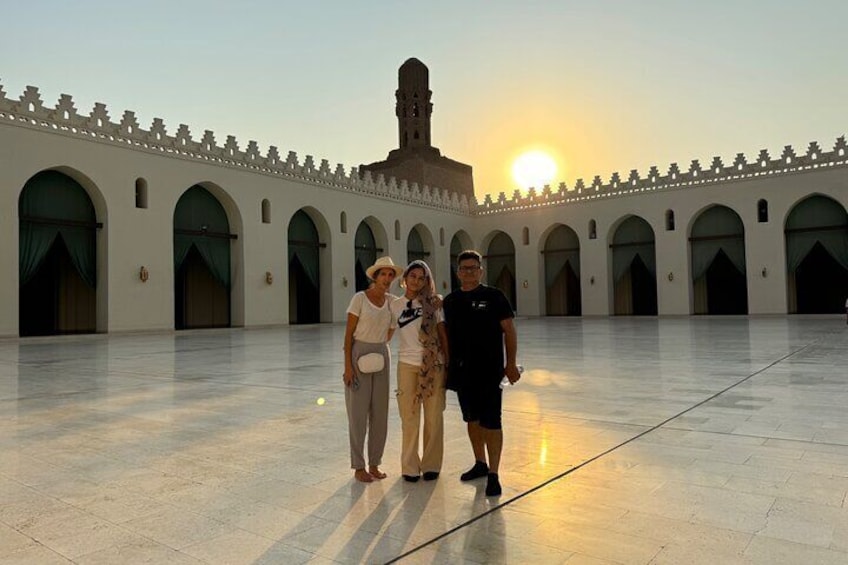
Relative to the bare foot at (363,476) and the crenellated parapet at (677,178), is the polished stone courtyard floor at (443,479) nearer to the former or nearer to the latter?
the bare foot at (363,476)

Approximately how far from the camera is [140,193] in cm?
2256

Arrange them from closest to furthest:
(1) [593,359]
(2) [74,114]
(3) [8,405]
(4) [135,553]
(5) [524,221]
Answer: (4) [135,553], (3) [8,405], (1) [593,359], (2) [74,114], (5) [524,221]

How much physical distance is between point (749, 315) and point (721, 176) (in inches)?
262

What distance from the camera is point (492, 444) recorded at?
3.93m

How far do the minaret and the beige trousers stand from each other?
44.3 metres

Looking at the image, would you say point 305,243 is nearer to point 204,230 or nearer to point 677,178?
point 204,230

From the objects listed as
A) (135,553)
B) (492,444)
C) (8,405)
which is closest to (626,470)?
(492,444)

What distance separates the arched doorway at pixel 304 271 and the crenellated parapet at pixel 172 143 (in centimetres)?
213

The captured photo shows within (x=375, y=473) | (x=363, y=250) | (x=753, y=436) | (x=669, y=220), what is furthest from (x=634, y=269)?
(x=375, y=473)

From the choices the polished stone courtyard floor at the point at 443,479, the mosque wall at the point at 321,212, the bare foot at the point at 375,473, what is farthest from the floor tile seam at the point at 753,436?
the mosque wall at the point at 321,212

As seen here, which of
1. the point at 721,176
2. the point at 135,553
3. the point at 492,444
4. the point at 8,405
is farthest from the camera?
the point at 721,176

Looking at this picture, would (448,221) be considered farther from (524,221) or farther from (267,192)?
(267,192)

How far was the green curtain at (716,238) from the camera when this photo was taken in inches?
1144

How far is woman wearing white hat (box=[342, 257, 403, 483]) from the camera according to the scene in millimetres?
4234
